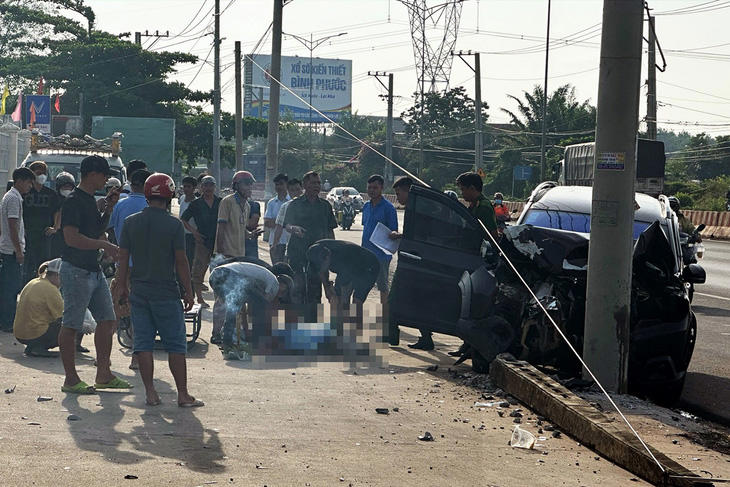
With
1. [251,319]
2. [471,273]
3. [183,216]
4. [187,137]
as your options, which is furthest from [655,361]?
[187,137]

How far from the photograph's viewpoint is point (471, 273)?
34.2ft

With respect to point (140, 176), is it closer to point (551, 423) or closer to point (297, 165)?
point (551, 423)

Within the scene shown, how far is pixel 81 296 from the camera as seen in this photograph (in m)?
8.57

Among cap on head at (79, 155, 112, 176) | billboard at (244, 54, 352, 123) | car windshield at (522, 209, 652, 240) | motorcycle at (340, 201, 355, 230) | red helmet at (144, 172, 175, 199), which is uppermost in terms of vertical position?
billboard at (244, 54, 352, 123)

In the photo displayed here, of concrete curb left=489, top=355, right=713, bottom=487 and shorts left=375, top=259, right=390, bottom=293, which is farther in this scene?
shorts left=375, top=259, right=390, bottom=293

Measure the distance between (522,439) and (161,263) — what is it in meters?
2.85

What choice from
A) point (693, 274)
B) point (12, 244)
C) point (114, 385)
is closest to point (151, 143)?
point (12, 244)

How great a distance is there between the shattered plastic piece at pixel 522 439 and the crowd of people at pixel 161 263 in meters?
2.34

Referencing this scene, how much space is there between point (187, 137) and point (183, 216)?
151 feet

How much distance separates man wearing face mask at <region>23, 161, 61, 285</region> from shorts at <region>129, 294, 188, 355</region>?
409 cm

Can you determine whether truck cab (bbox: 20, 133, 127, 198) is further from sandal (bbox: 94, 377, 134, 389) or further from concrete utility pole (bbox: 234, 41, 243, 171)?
concrete utility pole (bbox: 234, 41, 243, 171)

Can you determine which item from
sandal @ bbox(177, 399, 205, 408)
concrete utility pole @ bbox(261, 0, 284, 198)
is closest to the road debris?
sandal @ bbox(177, 399, 205, 408)

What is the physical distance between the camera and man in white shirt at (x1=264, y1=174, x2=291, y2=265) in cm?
1443

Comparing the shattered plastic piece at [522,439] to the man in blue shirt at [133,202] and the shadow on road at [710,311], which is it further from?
the shadow on road at [710,311]
